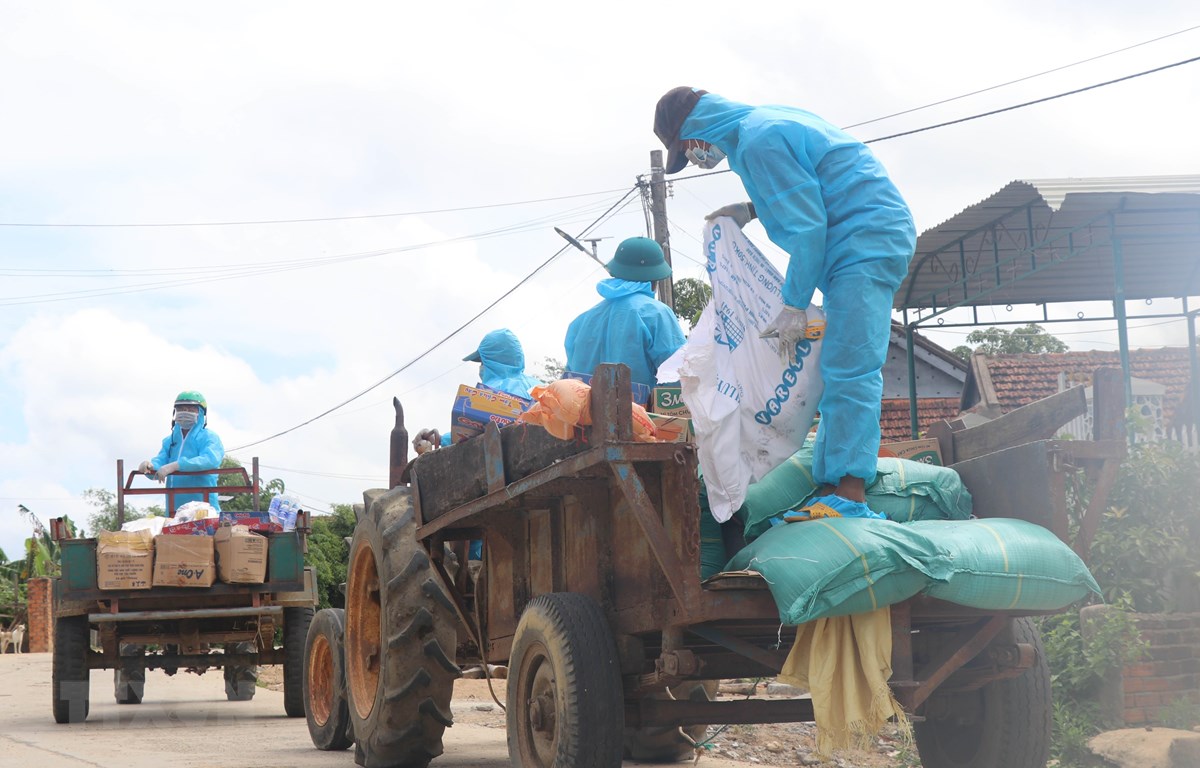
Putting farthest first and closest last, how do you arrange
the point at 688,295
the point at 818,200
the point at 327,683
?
the point at 688,295
the point at 327,683
the point at 818,200

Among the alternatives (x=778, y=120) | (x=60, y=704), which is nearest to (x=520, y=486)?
(x=778, y=120)

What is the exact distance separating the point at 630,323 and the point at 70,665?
6.04m

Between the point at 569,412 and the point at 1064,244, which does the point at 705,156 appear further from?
the point at 1064,244

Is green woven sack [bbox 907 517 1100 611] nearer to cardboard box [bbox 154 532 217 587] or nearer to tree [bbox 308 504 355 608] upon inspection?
cardboard box [bbox 154 532 217 587]

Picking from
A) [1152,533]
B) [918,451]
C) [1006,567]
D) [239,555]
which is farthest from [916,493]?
[239,555]

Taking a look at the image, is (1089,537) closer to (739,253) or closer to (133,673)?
(739,253)

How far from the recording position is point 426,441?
640 centimetres

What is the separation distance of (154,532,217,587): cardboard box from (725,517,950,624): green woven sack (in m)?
6.83

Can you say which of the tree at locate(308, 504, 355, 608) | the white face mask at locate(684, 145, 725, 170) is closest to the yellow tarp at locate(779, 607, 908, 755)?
the white face mask at locate(684, 145, 725, 170)

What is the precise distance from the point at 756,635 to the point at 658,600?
422 millimetres

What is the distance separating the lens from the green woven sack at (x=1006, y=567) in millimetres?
3740

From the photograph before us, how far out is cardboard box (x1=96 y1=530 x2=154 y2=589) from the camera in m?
9.48

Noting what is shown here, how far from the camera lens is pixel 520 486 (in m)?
4.41

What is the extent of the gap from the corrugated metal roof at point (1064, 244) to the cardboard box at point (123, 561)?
7.43 meters
